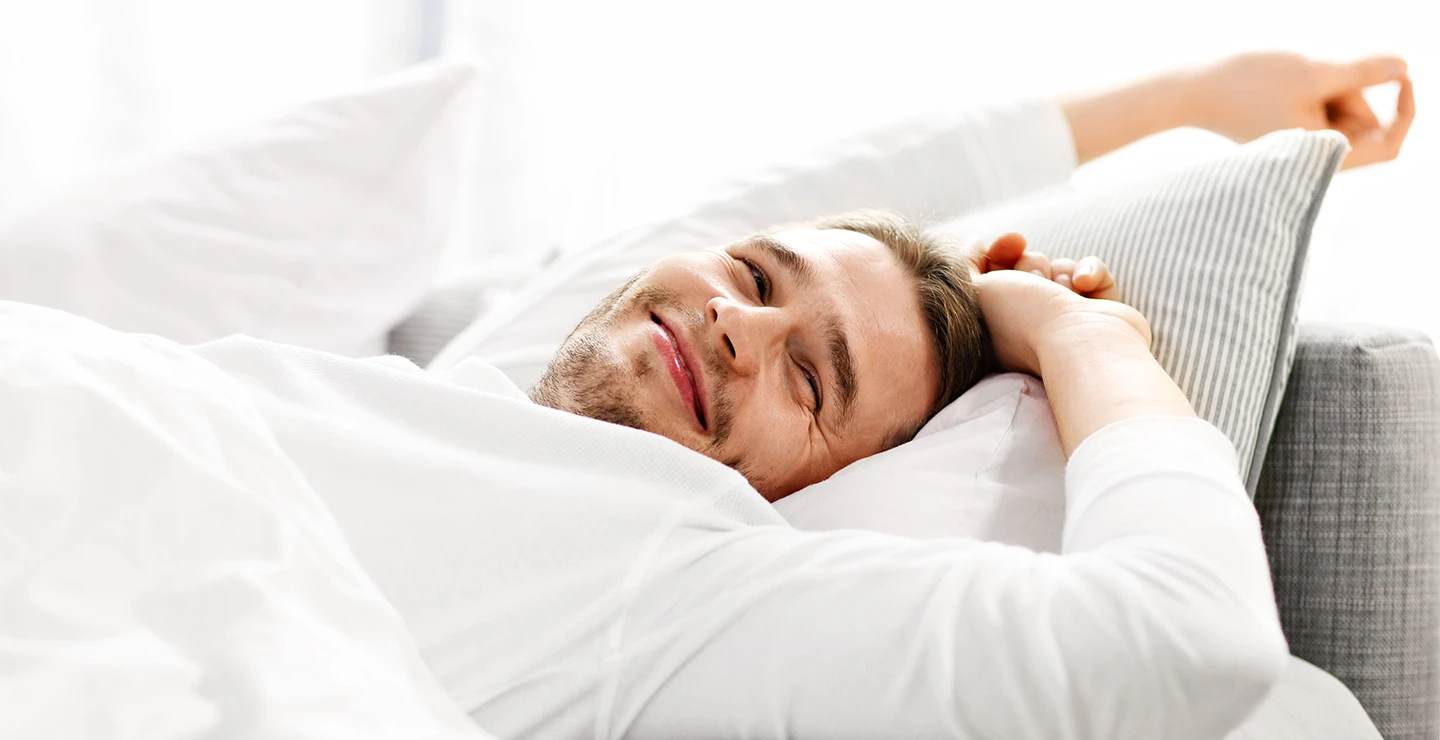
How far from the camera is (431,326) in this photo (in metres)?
1.75

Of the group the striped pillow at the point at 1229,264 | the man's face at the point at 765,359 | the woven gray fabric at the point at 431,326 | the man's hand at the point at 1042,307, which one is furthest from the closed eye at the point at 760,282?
the woven gray fabric at the point at 431,326

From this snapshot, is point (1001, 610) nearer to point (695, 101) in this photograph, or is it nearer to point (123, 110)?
point (695, 101)

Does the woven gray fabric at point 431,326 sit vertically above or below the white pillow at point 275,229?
below

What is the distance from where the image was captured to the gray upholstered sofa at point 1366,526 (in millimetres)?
1024

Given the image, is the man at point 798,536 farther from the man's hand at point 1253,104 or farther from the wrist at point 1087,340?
the man's hand at point 1253,104

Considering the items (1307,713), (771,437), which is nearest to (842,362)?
(771,437)

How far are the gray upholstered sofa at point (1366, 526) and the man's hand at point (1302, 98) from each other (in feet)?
1.67

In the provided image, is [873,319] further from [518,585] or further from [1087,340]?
[518,585]

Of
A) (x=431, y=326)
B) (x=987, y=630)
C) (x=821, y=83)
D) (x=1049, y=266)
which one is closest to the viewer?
(x=987, y=630)

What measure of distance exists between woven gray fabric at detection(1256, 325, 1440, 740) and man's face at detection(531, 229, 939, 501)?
373 mm

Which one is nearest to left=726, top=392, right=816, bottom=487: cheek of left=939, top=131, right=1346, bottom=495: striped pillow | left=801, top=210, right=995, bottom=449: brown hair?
left=801, top=210, right=995, bottom=449: brown hair

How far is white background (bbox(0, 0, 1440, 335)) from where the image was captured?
6.36ft

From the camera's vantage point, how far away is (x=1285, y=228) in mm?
1095

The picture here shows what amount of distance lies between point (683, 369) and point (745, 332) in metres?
0.07
